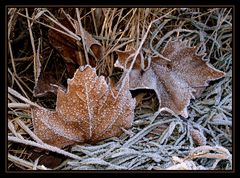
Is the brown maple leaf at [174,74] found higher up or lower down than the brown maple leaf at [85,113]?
higher up

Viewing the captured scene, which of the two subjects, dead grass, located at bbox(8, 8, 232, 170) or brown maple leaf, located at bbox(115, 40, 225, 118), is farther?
brown maple leaf, located at bbox(115, 40, 225, 118)

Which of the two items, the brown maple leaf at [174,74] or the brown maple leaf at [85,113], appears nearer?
the brown maple leaf at [85,113]

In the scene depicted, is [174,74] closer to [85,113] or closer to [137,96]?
[137,96]

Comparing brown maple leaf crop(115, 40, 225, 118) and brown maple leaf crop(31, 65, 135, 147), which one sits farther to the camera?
brown maple leaf crop(115, 40, 225, 118)

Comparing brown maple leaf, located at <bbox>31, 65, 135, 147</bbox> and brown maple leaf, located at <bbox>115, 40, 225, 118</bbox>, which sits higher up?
brown maple leaf, located at <bbox>115, 40, 225, 118</bbox>

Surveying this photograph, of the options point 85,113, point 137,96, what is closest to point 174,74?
point 137,96
